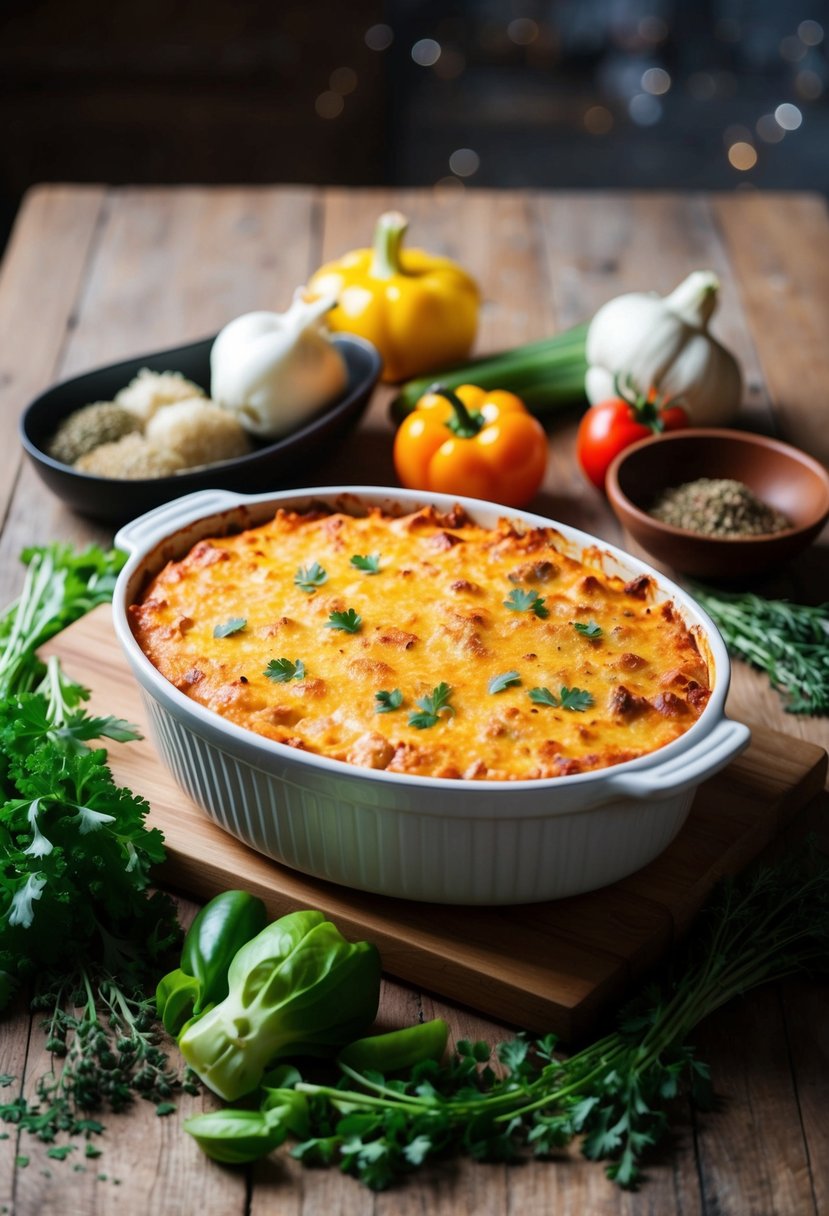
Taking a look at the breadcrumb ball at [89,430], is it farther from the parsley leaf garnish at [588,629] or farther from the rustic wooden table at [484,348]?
the parsley leaf garnish at [588,629]

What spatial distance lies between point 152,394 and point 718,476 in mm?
1248

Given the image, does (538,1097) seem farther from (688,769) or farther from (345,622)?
(345,622)

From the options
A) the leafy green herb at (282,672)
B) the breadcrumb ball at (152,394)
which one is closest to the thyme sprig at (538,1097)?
the leafy green herb at (282,672)

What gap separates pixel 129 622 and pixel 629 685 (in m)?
0.79

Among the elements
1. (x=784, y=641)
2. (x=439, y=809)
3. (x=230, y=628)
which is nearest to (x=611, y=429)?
(x=784, y=641)

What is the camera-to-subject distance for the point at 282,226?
4.41m

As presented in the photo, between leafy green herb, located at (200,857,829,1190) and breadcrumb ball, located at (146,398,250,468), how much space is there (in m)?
1.53

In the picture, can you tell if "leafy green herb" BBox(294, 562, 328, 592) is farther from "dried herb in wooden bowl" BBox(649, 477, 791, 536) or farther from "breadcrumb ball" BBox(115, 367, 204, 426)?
"breadcrumb ball" BBox(115, 367, 204, 426)

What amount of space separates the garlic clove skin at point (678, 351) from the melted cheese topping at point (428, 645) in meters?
0.95

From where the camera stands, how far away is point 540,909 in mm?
1969

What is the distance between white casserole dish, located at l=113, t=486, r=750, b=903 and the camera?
1.76 meters

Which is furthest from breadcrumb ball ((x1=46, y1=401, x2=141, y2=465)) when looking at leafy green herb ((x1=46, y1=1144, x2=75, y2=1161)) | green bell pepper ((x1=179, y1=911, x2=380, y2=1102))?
leafy green herb ((x1=46, y1=1144, x2=75, y2=1161))

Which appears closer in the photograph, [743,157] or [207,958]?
[207,958]

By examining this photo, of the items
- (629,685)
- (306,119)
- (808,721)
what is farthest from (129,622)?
(306,119)
